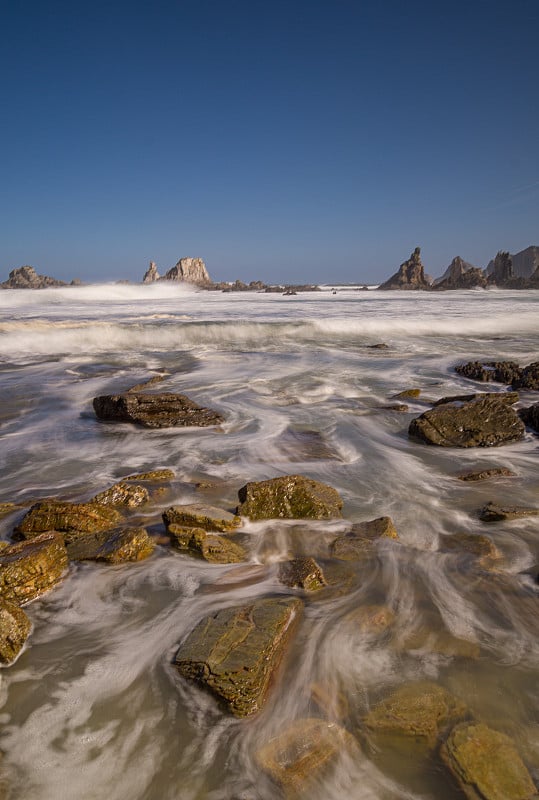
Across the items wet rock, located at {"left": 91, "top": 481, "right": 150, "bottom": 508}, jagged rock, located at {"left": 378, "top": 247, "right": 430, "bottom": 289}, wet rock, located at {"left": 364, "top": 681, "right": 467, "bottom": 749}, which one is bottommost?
wet rock, located at {"left": 364, "top": 681, "right": 467, "bottom": 749}

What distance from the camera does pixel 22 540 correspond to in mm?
3457

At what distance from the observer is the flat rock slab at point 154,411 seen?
274 inches

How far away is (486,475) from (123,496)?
3.80 m

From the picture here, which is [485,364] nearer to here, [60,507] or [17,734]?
[60,507]

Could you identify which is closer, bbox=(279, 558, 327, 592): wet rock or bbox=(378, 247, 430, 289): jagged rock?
bbox=(279, 558, 327, 592): wet rock

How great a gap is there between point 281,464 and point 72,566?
2.79m

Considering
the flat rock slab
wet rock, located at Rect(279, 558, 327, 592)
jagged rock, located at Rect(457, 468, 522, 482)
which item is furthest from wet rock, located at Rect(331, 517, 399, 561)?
the flat rock slab

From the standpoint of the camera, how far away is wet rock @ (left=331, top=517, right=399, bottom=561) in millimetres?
3319

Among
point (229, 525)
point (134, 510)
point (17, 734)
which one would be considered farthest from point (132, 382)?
point (17, 734)

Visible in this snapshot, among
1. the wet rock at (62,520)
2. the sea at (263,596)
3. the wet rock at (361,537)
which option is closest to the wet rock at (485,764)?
the sea at (263,596)

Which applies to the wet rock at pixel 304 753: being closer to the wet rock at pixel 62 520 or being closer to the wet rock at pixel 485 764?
the wet rock at pixel 485 764

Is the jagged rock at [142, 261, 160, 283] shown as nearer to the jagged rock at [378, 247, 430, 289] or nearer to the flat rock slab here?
the jagged rock at [378, 247, 430, 289]

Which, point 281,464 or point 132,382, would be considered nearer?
point 281,464

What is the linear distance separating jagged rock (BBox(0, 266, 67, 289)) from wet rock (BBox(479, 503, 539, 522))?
78.7m
